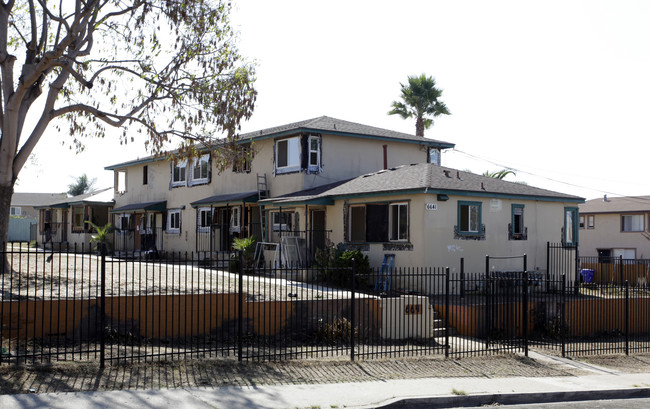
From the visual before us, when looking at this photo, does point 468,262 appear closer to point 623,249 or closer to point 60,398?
point 60,398

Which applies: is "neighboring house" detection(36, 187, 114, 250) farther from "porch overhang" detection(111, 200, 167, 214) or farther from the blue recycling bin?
the blue recycling bin

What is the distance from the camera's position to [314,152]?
89.3 ft

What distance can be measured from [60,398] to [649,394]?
9951mm

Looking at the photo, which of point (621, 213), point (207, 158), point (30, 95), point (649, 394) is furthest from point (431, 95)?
point (649, 394)

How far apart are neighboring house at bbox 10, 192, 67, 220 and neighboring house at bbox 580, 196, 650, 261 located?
52136 mm

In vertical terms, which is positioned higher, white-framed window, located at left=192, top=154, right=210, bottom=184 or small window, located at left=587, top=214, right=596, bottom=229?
white-framed window, located at left=192, top=154, right=210, bottom=184

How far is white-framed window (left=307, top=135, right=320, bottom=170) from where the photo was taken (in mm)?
27062

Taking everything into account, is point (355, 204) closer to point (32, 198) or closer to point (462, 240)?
point (462, 240)

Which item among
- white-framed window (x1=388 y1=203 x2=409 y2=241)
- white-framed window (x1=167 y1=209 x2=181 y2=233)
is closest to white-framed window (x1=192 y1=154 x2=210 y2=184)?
white-framed window (x1=167 y1=209 x2=181 y2=233)

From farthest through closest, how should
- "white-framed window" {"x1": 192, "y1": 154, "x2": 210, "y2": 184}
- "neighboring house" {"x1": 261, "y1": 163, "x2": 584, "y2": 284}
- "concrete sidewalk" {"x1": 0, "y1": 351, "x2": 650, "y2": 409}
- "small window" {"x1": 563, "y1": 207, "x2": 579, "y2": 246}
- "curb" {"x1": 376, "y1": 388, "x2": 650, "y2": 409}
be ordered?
"white-framed window" {"x1": 192, "y1": 154, "x2": 210, "y2": 184} < "small window" {"x1": 563, "y1": 207, "x2": 579, "y2": 246} < "neighboring house" {"x1": 261, "y1": 163, "x2": 584, "y2": 284} < "curb" {"x1": 376, "y1": 388, "x2": 650, "y2": 409} < "concrete sidewalk" {"x1": 0, "y1": 351, "x2": 650, "y2": 409}

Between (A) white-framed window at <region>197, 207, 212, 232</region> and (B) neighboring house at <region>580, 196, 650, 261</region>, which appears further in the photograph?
(B) neighboring house at <region>580, 196, 650, 261</region>

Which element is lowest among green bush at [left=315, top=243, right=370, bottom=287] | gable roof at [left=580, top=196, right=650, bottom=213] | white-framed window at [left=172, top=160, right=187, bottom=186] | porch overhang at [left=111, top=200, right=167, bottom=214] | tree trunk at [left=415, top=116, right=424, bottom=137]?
green bush at [left=315, top=243, right=370, bottom=287]

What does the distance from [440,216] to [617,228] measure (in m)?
28.1

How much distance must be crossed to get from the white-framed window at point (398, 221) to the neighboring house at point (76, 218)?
23041mm
